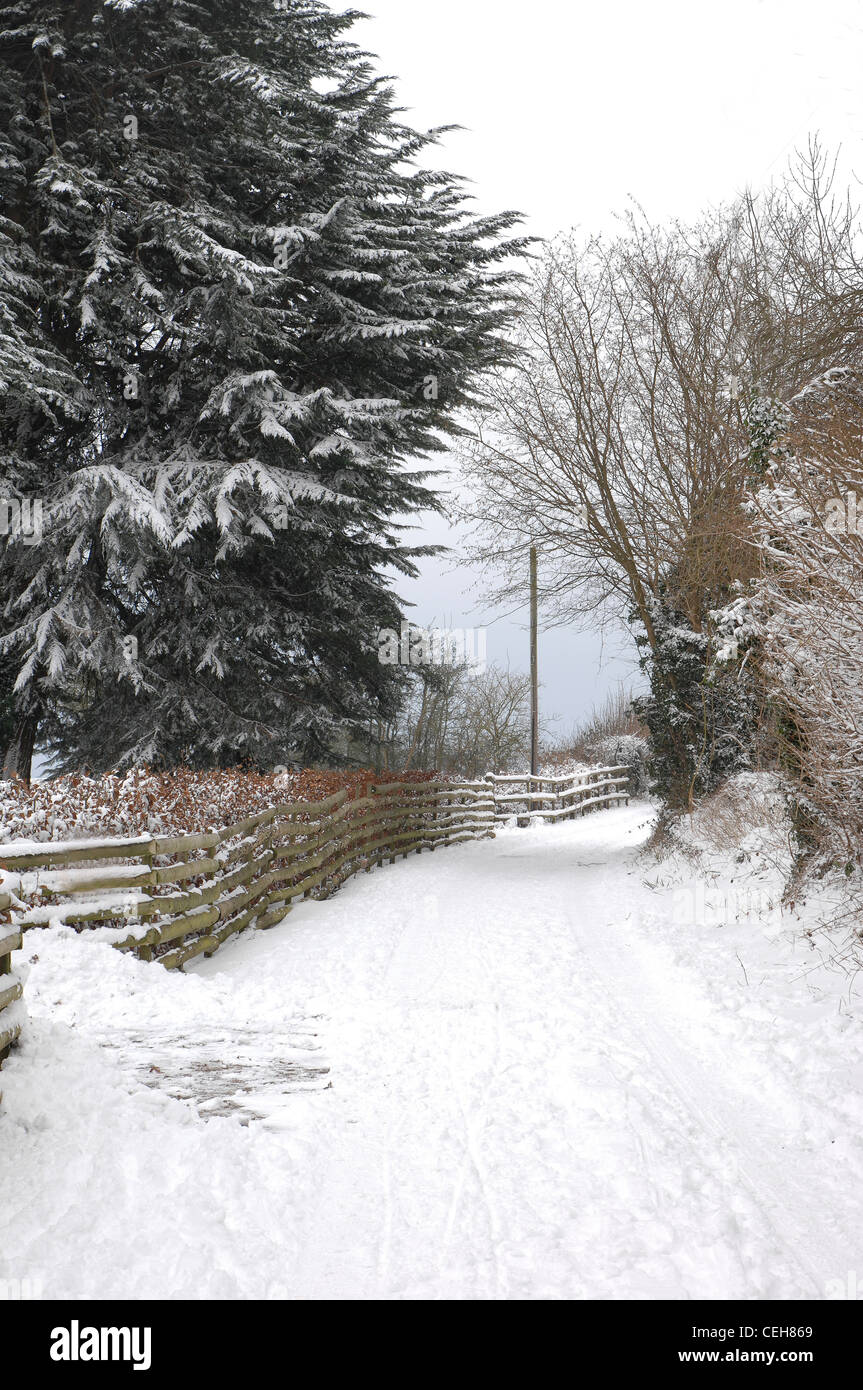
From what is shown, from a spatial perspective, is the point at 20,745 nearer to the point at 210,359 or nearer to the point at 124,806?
the point at 210,359

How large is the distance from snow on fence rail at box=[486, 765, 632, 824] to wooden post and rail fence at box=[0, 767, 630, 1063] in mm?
10444

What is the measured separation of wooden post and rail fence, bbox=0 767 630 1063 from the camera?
6711mm

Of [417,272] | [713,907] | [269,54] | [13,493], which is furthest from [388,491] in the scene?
[713,907]

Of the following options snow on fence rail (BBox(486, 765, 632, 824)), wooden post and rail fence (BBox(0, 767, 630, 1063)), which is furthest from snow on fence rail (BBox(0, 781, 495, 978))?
snow on fence rail (BBox(486, 765, 632, 824))

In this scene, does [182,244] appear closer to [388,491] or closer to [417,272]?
[417,272]

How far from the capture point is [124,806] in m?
8.45

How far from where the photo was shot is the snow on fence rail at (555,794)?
24.9 meters

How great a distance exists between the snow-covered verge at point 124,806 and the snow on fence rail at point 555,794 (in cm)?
1323

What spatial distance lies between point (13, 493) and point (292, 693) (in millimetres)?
5407

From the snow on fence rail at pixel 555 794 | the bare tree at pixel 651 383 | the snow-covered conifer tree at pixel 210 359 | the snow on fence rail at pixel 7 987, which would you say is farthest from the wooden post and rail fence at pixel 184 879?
the snow on fence rail at pixel 555 794

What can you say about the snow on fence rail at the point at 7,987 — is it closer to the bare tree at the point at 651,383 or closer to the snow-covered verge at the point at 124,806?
the snow-covered verge at the point at 124,806

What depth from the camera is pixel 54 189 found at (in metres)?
13.0

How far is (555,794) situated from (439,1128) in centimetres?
2152

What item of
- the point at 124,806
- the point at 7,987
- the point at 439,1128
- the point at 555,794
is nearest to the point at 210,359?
the point at 124,806
